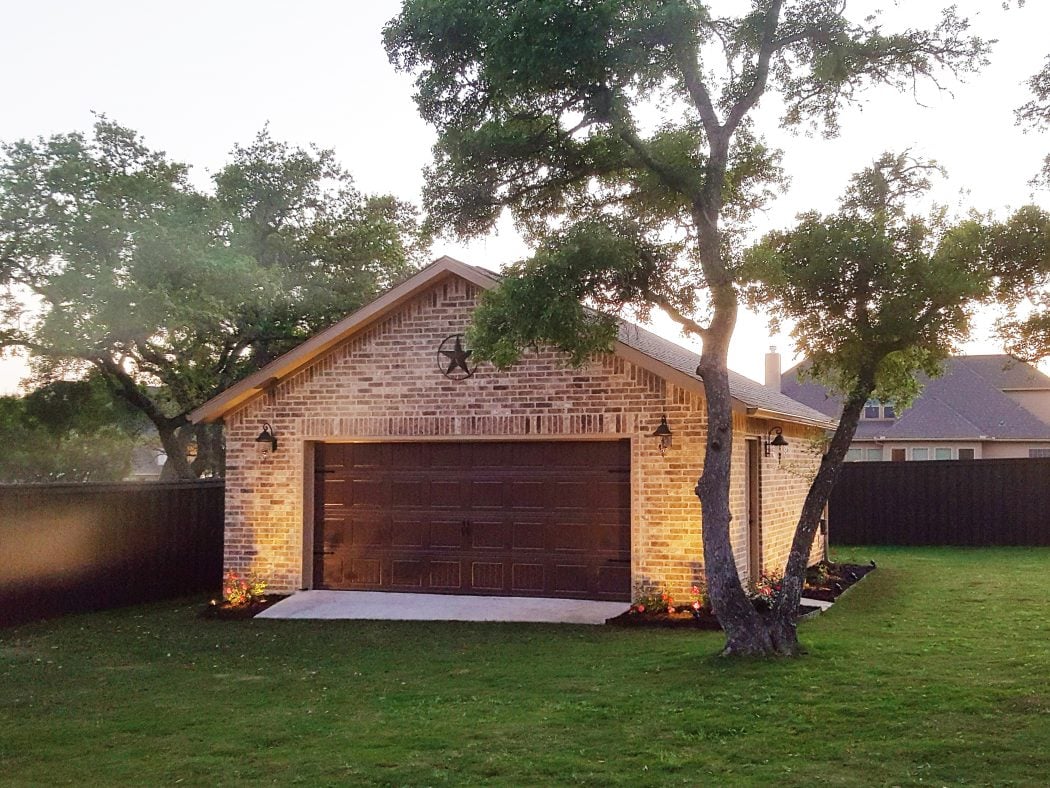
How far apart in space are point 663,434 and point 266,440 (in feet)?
17.9

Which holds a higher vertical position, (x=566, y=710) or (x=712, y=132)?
(x=712, y=132)

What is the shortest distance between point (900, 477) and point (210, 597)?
15316 millimetres

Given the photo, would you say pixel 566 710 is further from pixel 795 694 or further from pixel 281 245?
pixel 281 245

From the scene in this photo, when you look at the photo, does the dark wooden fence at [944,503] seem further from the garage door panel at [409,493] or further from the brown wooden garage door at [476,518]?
the garage door panel at [409,493]

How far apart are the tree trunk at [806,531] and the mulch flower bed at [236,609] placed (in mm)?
6713

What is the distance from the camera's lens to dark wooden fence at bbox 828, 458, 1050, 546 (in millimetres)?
21672

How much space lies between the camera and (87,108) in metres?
21.7

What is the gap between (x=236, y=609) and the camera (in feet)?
42.4

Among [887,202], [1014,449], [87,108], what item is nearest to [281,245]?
[87,108]

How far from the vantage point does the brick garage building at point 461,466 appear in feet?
40.5

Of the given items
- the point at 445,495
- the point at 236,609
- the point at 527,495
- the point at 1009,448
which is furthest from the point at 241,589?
the point at 1009,448

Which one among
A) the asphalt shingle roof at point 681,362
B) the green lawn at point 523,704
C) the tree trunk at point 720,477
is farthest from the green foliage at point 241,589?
the tree trunk at point 720,477

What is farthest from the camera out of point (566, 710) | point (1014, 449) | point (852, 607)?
point (1014, 449)

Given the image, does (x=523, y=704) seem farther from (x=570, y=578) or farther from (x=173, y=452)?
(x=173, y=452)
